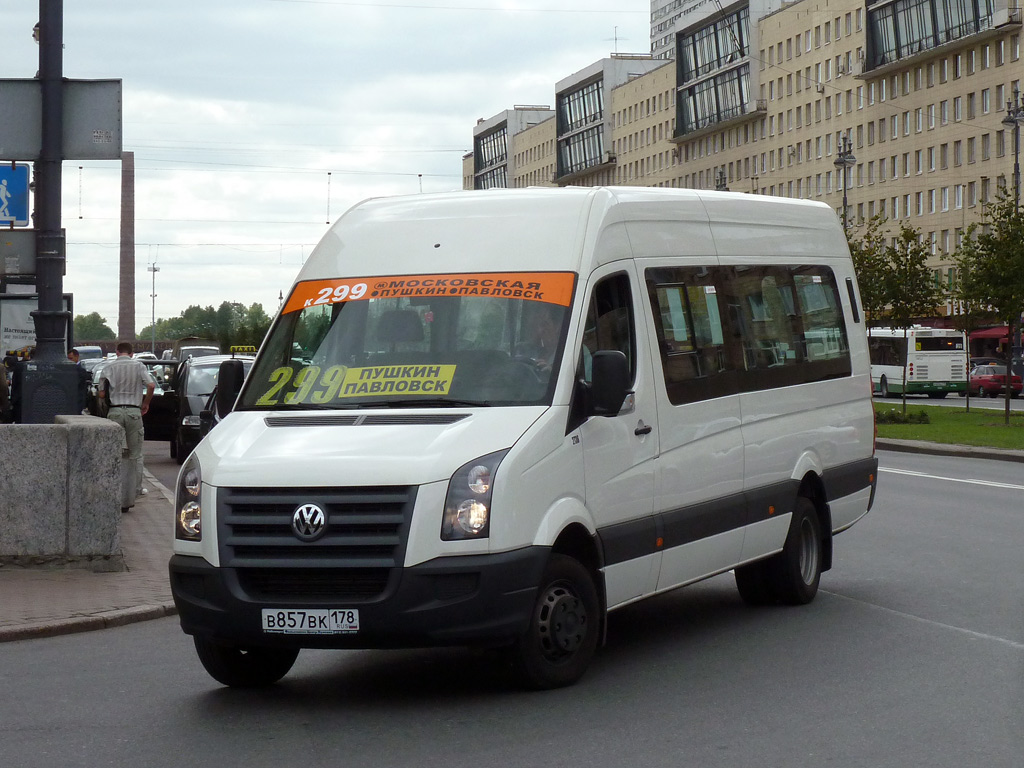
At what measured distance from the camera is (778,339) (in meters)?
9.81

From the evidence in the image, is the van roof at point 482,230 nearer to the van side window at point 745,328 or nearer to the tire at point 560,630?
the van side window at point 745,328

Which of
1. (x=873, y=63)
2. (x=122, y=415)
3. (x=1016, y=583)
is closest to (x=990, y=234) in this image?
(x=122, y=415)

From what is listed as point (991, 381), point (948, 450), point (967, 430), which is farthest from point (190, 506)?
point (991, 381)

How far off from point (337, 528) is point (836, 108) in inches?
3810

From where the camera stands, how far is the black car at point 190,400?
983 inches

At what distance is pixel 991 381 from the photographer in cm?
6184

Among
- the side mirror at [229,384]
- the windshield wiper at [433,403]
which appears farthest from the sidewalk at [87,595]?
the windshield wiper at [433,403]

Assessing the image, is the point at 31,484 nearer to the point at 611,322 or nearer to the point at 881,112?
the point at 611,322

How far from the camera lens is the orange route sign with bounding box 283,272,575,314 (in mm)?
7633

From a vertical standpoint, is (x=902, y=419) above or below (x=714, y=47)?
below

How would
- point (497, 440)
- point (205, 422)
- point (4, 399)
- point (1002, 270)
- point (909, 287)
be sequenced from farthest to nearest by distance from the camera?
point (909, 287)
point (1002, 270)
point (205, 422)
point (4, 399)
point (497, 440)

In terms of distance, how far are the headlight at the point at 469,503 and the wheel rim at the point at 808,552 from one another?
365 centimetres

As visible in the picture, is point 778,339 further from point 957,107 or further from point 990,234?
point 957,107

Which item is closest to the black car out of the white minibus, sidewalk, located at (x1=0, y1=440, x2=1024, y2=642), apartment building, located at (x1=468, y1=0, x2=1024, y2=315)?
sidewalk, located at (x1=0, y1=440, x2=1024, y2=642)
